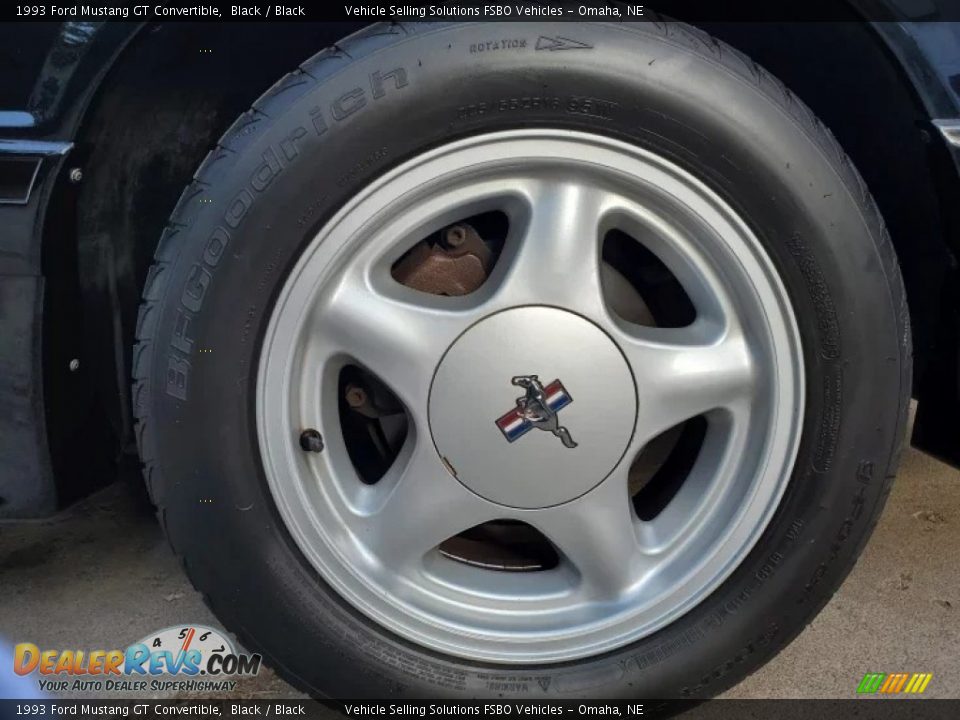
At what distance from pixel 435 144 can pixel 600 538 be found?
66 cm

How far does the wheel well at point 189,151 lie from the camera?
1.35m

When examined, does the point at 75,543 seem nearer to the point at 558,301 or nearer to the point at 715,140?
the point at 558,301

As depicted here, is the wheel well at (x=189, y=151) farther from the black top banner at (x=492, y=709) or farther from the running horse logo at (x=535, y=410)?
the running horse logo at (x=535, y=410)

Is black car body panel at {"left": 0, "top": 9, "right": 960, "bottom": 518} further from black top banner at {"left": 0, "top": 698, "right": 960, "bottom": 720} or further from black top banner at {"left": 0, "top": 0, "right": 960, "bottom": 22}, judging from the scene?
black top banner at {"left": 0, "top": 698, "right": 960, "bottom": 720}

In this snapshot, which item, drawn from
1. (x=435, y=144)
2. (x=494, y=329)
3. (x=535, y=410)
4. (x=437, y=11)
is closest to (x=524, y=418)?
(x=535, y=410)

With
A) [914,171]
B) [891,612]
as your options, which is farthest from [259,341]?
[891,612]

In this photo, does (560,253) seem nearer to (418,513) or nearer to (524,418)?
(524,418)

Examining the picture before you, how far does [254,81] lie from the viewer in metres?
1.53


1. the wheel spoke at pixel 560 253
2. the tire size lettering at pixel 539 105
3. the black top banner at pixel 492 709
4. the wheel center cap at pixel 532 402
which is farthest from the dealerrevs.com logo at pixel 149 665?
the tire size lettering at pixel 539 105

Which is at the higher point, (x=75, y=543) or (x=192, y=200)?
(x=192, y=200)

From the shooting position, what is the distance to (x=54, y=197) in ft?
4.33

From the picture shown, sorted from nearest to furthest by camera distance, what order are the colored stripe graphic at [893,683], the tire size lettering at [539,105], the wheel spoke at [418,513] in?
the tire size lettering at [539,105], the wheel spoke at [418,513], the colored stripe graphic at [893,683]

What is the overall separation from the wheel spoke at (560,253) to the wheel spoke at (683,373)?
102 mm

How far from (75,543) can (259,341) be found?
100 centimetres
